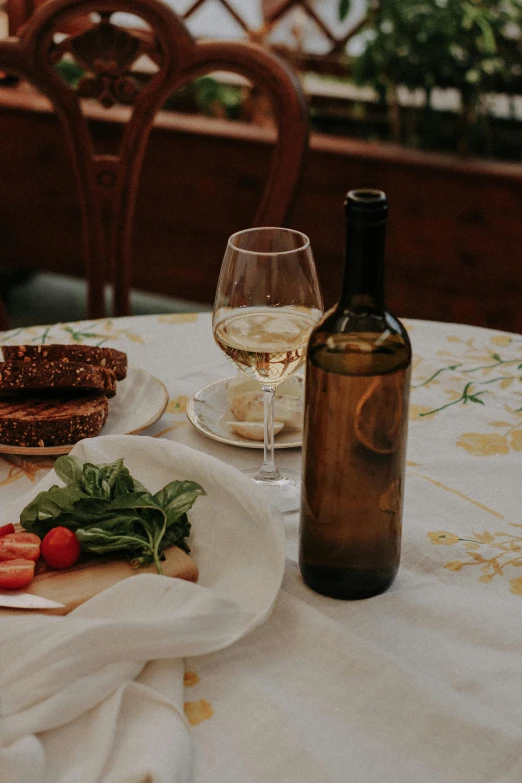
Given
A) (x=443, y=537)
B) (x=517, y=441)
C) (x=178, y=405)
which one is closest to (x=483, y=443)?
(x=517, y=441)

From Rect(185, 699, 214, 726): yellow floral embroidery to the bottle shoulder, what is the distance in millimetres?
236

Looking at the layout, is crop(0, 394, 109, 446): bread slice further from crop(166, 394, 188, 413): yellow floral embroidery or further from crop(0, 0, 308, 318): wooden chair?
crop(0, 0, 308, 318): wooden chair

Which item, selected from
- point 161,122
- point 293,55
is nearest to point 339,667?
point 161,122

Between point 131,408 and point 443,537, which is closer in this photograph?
point 443,537

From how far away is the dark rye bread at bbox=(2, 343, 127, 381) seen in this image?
951mm

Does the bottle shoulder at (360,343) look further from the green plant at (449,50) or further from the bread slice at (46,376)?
the green plant at (449,50)

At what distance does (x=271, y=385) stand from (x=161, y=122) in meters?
2.30

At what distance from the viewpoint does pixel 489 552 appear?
0.77 meters

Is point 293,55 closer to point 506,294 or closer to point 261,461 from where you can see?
point 506,294

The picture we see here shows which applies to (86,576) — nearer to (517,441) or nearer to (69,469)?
(69,469)

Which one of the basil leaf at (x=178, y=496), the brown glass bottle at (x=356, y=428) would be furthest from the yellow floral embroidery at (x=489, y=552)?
the basil leaf at (x=178, y=496)

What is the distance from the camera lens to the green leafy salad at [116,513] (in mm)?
687

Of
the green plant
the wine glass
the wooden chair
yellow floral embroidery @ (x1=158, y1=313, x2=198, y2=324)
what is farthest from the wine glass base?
the green plant

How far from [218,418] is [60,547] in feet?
1.01
